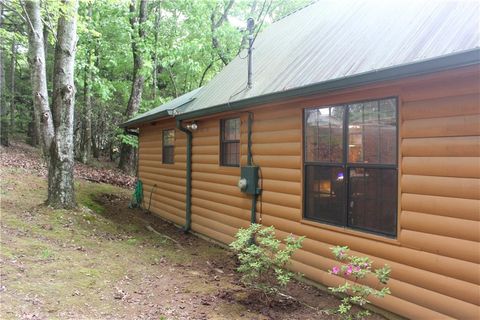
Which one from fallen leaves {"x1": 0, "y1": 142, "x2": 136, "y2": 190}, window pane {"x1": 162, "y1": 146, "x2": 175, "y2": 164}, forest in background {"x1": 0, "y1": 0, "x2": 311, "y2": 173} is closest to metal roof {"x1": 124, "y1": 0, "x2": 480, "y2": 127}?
window pane {"x1": 162, "y1": 146, "x2": 175, "y2": 164}

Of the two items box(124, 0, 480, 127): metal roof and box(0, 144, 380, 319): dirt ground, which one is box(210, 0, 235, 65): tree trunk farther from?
box(0, 144, 380, 319): dirt ground

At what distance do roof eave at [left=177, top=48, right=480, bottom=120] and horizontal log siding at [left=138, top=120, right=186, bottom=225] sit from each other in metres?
4.00

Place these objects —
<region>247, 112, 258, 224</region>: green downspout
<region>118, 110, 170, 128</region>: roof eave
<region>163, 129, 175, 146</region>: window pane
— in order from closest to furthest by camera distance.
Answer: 1. <region>247, 112, 258, 224</region>: green downspout
2. <region>118, 110, 170, 128</region>: roof eave
3. <region>163, 129, 175, 146</region>: window pane

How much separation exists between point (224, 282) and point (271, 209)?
145 centimetres

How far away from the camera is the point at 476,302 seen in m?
3.48

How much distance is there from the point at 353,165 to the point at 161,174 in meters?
7.19

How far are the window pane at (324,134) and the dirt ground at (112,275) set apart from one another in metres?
1.83

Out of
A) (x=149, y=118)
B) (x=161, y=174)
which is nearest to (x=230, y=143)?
(x=149, y=118)

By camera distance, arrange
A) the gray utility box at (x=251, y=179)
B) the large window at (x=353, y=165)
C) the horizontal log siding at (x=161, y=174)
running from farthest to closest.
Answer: the horizontal log siding at (x=161, y=174) → the gray utility box at (x=251, y=179) → the large window at (x=353, y=165)

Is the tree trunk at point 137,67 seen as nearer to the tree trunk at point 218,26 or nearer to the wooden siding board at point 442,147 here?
the tree trunk at point 218,26

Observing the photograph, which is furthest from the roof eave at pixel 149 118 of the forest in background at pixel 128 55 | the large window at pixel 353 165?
the large window at pixel 353 165

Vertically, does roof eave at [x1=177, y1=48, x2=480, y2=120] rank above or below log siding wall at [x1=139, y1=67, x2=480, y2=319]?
above

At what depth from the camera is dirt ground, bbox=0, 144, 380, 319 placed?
4.25 metres

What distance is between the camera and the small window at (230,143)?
751cm
